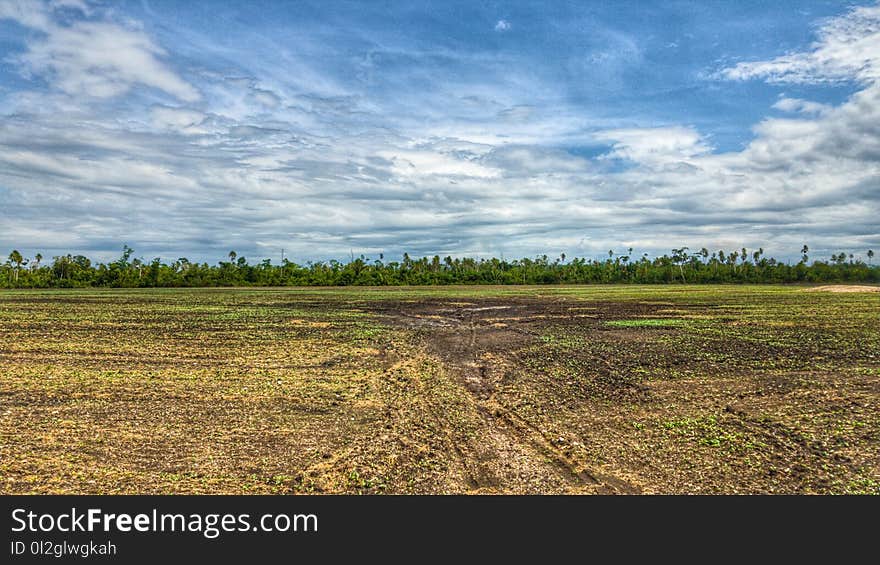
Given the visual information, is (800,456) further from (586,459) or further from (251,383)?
(251,383)

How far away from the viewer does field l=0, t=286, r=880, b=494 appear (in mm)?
5773

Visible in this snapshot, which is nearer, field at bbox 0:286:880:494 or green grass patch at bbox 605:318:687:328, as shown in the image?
field at bbox 0:286:880:494

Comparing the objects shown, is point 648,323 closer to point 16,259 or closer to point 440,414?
point 440,414

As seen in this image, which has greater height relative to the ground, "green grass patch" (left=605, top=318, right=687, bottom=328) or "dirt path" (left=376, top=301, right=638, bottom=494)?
"green grass patch" (left=605, top=318, right=687, bottom=328)

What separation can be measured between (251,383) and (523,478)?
665 centimetres

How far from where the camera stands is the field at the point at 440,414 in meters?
5.77

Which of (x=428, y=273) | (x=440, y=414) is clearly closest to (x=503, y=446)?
(x=440, y=414)

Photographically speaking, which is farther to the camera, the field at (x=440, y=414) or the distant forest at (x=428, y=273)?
the distant forest at (x=428, y=273)

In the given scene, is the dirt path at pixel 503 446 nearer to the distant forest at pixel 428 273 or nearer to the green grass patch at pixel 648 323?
the green grass patch at pixel 648 323

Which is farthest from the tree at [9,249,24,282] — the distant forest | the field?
the field

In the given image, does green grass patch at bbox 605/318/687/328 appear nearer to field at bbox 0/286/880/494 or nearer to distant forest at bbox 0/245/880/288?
field at bbox 0/286/880/494

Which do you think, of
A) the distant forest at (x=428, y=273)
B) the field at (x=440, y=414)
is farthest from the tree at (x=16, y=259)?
the field at (x=440, y=414)

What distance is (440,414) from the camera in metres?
8.38

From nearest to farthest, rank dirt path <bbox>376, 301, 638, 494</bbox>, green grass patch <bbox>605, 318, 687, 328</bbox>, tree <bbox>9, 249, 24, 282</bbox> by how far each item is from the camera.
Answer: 1. dirt path <bbox>376, 301, 638, 494</bbox>
2. green grass patch <bbox>605, 318, 687, 328</bbox>
3. tree <bbox>9, 249, 24, 282</bbox>
